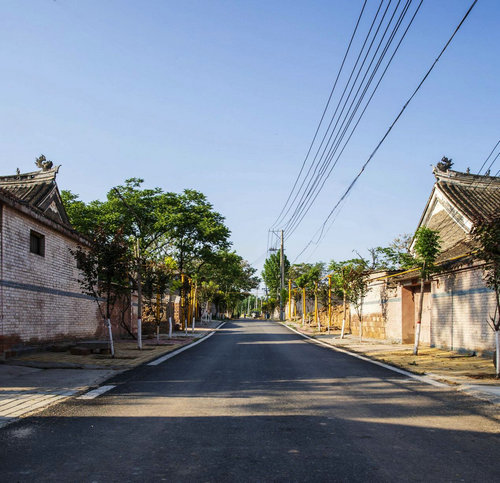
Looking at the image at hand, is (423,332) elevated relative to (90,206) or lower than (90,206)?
lower

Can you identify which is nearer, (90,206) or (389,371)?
(389,371)

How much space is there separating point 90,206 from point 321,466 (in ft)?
120

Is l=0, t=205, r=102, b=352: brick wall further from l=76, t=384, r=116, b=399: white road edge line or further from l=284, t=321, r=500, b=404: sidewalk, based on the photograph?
l=284, t=321, r=500, b=404: sidewalk

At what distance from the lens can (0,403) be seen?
24.8 feet

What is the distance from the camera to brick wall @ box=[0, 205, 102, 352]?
1347 centimetres

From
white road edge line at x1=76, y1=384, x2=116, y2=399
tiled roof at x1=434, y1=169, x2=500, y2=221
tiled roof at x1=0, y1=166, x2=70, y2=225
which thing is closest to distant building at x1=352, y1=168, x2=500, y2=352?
tiled roof at x1=434, y1=169, x2=500, y2=221

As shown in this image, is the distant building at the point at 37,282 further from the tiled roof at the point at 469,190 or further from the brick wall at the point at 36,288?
the tiled roof at the point at 469,190

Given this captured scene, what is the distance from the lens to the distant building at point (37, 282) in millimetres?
13461

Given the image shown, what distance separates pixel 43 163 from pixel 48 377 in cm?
1995

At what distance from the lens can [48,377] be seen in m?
10.5

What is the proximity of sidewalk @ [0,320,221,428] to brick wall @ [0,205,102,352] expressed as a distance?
0.94 m

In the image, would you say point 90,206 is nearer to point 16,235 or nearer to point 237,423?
point 16,235

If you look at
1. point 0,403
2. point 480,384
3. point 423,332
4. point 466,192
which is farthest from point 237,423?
point 466,192

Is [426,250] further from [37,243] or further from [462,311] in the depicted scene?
[37,243]
